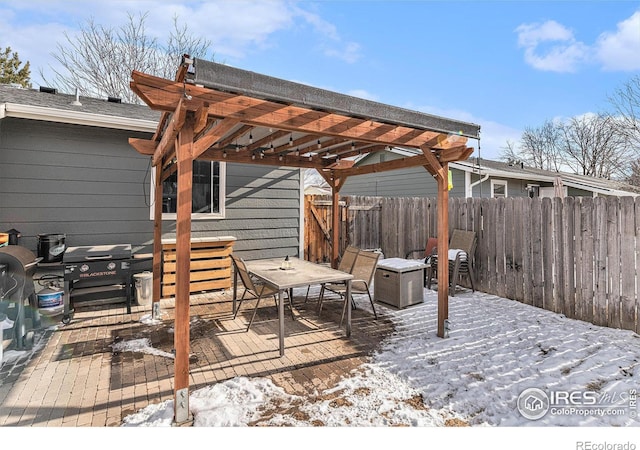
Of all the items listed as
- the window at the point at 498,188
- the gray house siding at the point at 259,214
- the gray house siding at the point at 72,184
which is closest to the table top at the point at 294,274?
the gray house siding at the point at 259,214

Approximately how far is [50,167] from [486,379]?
6.01 metres

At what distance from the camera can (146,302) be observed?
15.9 ft

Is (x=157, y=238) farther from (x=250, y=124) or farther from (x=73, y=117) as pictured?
(x=250, y=124)

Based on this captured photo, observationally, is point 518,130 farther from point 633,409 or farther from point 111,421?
point 111,421

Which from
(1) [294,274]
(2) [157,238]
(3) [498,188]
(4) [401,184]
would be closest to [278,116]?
(1) [294,274]

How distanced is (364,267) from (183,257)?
8.97 feet

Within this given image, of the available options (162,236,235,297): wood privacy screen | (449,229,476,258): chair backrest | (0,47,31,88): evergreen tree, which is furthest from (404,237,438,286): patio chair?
(0,47,31,88): evergreen tree

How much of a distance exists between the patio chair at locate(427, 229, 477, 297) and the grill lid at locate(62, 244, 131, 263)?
197 inches

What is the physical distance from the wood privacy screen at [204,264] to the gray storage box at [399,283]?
2.42 metres

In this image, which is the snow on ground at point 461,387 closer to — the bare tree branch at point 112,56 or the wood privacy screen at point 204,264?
the wood privacy screen at point 204,264

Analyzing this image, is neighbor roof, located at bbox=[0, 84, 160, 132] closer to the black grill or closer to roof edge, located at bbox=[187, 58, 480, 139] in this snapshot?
the black grill

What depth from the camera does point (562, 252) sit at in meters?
4.50

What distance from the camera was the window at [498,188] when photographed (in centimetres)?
1023

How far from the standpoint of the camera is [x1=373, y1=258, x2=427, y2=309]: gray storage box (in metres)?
4.75
